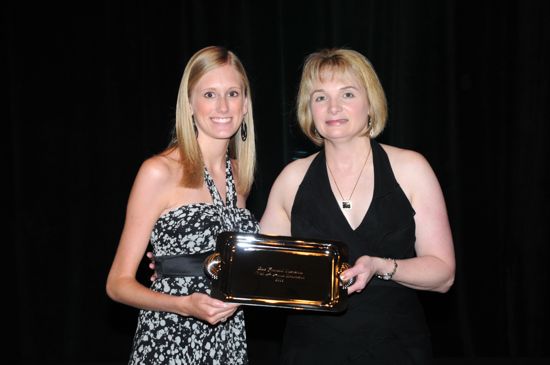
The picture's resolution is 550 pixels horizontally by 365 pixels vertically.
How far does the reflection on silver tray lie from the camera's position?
208 cm

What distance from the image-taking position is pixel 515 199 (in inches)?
188

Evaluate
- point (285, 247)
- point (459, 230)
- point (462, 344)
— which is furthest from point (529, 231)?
point (285, 247)

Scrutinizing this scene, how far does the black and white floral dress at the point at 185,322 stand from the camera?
2402 mm

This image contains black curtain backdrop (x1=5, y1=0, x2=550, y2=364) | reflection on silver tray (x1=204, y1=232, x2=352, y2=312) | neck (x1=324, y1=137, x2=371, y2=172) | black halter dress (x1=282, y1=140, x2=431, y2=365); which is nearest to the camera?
reflection on silver tray (x1=204, y1=232, x2=352, y2=312)

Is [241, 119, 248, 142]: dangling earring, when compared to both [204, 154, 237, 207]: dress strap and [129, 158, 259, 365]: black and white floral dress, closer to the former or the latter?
[204, 154, 237, 207]: dress strap

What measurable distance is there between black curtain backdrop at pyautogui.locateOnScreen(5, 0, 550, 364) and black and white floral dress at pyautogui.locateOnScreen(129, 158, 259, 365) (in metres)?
2.14

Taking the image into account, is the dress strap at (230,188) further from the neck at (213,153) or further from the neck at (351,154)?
the neck at (351,154)

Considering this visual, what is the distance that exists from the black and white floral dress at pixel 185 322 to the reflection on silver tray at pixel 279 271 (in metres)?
0.28

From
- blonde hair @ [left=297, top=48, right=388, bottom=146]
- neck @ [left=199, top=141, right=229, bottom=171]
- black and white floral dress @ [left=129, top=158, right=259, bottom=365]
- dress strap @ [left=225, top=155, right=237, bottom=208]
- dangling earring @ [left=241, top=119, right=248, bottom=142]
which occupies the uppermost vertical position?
blonde hair @ [left=297, top=48, right=388, bottom=146]

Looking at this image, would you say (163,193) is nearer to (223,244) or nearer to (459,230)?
(223,244)

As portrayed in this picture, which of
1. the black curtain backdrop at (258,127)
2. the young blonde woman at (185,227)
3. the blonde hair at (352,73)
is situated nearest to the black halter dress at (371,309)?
the blonde hair at (352,73)

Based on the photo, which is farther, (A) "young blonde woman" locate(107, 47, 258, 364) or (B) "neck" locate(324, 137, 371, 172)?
(B) "neck" locate(324, 137, 371, 172)

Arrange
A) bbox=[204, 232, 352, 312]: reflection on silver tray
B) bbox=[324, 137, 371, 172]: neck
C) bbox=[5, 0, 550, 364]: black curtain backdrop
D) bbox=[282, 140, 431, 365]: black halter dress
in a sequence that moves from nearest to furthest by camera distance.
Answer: bbox=[204, 232, 352, 312]: reflection on silver tray < bbox=[282, 140, 431, 365]: black halter dress < bbox=[324, 137, 371, 172]: neck < bbox=[5, 0, 550, 364]: black curtain backdrop

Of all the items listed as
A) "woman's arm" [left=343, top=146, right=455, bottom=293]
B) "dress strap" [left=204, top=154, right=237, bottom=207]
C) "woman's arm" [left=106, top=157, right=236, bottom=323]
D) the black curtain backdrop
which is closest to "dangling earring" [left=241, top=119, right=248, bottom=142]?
"dress strap" [left=204, top=154, right=237, bottom=207]
